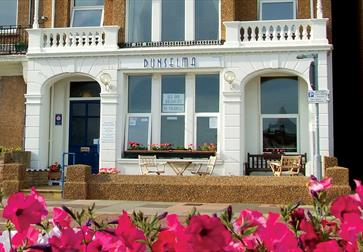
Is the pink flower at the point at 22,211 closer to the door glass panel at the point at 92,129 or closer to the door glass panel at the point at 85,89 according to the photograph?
the door glass panel at the point at 92,129

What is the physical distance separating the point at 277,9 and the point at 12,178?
439 inches

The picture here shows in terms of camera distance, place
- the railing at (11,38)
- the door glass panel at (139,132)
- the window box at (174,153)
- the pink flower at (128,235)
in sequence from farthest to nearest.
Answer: the railing at (11,38), the door glass panel at (139,132), the window box at (174,153), the pink flower at (128,235)

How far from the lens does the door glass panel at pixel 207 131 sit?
17297mm

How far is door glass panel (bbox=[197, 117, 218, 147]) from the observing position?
17297mm

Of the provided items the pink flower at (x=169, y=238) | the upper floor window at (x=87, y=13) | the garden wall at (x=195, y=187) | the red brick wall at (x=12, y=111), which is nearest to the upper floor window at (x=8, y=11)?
the red brick wall at (x=12, y=111)

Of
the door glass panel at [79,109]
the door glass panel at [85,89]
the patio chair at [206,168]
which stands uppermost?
the door glass panel at [85,89]

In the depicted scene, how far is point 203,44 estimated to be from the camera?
57.2 ft

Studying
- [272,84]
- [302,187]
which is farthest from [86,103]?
[302,187]

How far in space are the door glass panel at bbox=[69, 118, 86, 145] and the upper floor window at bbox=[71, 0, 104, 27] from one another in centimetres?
378

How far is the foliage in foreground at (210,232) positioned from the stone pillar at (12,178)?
1375cm

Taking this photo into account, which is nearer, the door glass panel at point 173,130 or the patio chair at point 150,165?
the patio chair at point 150,165

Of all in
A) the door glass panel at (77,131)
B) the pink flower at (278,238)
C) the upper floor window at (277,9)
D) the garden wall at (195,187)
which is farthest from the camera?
the door glass panel at (77,131)

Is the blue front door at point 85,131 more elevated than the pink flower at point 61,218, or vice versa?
the blue front door at point 85,131

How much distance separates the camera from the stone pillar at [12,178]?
15.1m
